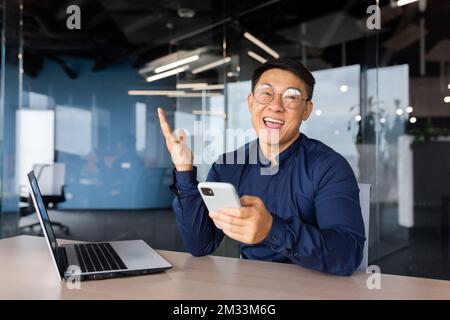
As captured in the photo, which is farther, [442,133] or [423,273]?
[442,133]

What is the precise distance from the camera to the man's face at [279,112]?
5.31ft

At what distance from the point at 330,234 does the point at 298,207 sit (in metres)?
0.35

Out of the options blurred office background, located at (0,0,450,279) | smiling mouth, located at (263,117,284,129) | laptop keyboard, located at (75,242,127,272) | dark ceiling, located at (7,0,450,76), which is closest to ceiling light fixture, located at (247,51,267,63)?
blurred office background, located at (0,0,450,279)

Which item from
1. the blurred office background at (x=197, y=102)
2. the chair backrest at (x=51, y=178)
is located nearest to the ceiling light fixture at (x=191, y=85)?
the blurred office background at (x=197, y=102)

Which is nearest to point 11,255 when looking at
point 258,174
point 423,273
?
point 258,174

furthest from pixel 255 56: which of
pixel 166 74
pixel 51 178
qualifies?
pixel 51 178

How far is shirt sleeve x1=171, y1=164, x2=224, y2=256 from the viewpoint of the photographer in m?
1.43

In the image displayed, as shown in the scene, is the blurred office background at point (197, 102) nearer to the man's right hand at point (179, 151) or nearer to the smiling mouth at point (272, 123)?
the smiling mouth at point (272, 123)

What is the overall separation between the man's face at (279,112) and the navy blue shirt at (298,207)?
7 centimetres

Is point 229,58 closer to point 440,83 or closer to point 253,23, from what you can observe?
point 253,23

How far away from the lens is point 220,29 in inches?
162
